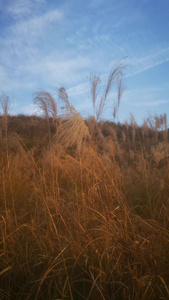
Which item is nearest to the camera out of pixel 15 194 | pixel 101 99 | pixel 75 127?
pixel 75 127

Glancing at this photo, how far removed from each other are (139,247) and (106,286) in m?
0.38

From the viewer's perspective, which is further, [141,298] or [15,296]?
[15,296]

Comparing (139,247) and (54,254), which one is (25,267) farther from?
(139,247)

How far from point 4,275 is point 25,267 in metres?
0.15

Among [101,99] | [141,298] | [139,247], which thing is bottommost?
[141,298]

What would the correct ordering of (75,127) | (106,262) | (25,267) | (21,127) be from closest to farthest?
(106,262), (25,267), (75,127), (21,127)

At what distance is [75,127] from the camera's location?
2.18 m

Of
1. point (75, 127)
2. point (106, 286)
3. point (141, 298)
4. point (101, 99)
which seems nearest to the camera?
point (141, 298)

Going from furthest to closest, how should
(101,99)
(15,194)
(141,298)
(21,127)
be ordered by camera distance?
(21,127) → (15,194) → (101,99) → (141,298)

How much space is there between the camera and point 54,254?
161 centimetres

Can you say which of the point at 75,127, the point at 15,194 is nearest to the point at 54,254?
the point at 75,127

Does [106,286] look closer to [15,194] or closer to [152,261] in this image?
[152,261]

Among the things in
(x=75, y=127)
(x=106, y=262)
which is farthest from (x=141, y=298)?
(x=75, y=127)

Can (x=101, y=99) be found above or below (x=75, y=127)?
above
